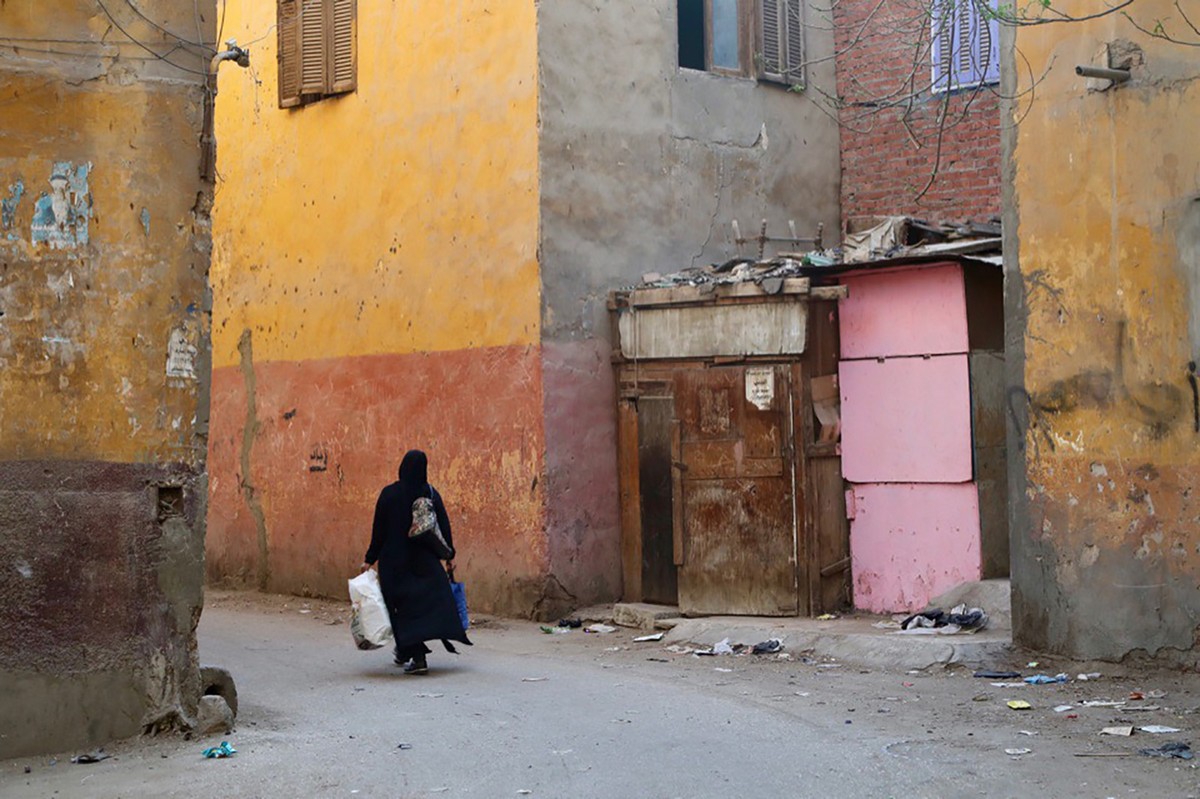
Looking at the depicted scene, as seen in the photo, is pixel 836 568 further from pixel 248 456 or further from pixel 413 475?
pixel 248 456

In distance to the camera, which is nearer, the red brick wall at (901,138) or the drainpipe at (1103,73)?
the drainpipe at (1103,73)

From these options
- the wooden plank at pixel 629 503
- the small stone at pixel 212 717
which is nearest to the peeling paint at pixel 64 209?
the small stone at pixel 212 717

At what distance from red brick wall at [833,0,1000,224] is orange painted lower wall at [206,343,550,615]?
14.7 feet

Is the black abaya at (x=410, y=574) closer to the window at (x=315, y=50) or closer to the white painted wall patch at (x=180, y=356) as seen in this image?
the white painted wall patch at (x=180, y=356)

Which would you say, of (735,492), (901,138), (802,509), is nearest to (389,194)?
(735,492)

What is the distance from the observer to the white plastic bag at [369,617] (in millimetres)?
9867

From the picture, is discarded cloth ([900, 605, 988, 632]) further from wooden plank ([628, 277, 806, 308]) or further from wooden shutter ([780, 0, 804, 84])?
wooden shutter ([780, 0, 804, 84])

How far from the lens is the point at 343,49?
50.7 feet

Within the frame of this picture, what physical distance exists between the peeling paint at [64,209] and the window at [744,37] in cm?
812

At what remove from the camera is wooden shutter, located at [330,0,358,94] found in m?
15.3

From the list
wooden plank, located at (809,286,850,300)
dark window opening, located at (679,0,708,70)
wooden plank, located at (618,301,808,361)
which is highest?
dark window opening, located at (679,0,708,70)

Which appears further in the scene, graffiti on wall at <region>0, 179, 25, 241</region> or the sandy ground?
graffiti on wall at <region>0, 179, 25, 241</region>

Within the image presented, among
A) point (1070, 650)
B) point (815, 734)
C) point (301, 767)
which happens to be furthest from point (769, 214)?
point (301, 767)

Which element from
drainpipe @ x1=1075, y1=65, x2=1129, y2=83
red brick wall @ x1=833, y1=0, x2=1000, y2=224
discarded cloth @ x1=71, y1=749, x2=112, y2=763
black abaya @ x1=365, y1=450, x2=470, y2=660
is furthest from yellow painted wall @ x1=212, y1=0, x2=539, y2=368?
discarded cloth @ x1=71, y1=749, x2=112, y2=763
